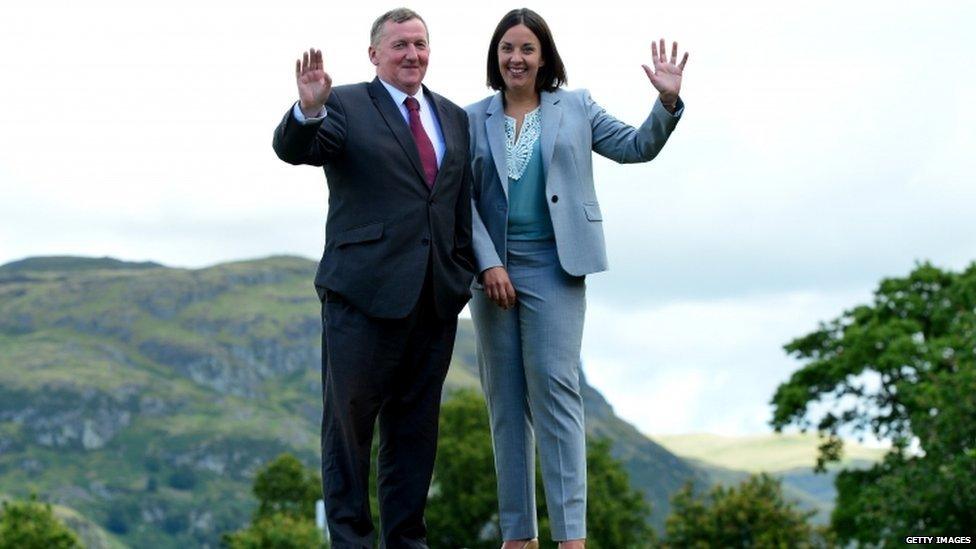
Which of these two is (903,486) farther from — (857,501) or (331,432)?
(331,432)

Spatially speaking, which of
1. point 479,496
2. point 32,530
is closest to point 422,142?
point 479,496

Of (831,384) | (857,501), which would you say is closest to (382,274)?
(857,501)

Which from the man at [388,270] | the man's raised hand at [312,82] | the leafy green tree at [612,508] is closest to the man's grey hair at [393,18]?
the man at [388,270]

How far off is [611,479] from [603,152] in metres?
72.8

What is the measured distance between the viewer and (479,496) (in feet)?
251

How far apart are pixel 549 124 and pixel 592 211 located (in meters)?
0.59

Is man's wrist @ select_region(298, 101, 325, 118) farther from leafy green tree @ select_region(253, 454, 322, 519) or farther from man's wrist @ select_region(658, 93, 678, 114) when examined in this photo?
leafy green tree @ select_region(253, 454, 322, 519)

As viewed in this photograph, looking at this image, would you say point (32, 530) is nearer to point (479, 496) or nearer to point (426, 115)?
point (479, 496)

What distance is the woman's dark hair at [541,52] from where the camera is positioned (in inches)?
390

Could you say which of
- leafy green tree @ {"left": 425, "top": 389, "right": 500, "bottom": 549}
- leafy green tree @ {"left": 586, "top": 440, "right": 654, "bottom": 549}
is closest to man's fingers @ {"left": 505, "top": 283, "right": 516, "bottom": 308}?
leafy green tree @ {"left": 425, "top": 389, "right": 500, "bottom": 549}

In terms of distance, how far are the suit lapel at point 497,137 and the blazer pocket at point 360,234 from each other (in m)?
0.93

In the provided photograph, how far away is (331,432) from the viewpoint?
9.61 m

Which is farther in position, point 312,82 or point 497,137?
point 497,137

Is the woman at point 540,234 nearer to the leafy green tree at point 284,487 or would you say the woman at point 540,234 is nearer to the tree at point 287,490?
the tree at point 287,490
